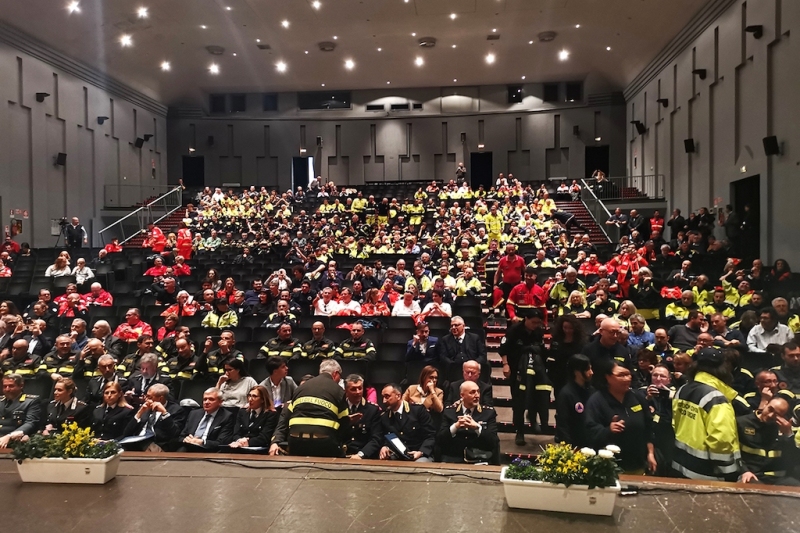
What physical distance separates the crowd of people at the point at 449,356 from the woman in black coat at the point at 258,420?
0.01 meters

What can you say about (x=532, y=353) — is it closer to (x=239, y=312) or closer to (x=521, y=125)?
(x=239, y=312)

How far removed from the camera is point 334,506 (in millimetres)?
2930

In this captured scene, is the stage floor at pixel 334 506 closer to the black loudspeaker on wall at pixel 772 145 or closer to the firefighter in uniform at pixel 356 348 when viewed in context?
the firefighter in uniform at pixel 356 348

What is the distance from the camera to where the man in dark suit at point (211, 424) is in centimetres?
458

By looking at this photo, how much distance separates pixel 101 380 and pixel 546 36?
58.1 ft

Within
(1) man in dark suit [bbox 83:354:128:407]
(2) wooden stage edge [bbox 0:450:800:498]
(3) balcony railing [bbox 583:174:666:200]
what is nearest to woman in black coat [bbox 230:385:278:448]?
(2) wooden stage edge [bbox 0:450:800:498]

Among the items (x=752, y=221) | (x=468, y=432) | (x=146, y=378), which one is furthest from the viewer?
(x=752, y=221)

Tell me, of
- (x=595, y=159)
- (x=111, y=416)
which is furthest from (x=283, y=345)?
(x=595, y=159)

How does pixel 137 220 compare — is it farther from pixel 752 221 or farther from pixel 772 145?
pixel 772 145

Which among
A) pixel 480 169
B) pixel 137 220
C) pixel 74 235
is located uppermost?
pixel 480 169

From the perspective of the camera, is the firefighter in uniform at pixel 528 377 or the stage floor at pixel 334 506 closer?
the stage floor at pixel 334 506

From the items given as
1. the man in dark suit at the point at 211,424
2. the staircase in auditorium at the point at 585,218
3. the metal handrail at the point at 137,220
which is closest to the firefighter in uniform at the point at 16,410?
the man in dark suit at the point at 211,424

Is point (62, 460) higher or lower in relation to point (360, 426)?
higher

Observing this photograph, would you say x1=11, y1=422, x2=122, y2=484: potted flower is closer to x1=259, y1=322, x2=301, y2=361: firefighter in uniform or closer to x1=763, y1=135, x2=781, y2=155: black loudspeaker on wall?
x1=259, y1=322, x2=301, y2=361: firefighter in uniform
